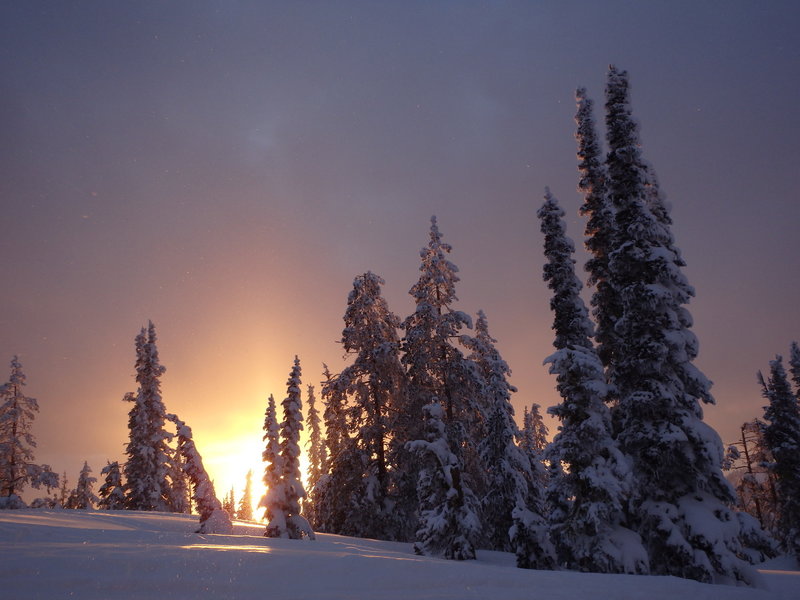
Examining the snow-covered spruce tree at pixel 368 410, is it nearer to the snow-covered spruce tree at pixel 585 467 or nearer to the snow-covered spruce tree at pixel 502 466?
the snow-covered spruce tree at pixel 502 466

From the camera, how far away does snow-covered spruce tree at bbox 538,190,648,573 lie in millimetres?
17156

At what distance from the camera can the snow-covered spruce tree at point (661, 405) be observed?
1639cm

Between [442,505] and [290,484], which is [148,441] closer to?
[290,484]

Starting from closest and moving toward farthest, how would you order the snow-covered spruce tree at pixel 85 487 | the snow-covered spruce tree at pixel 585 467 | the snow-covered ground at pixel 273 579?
1. the snow-covered ground at pixel 273 579
2. the snow-covered spruce tree at pixel 585 467
3. the snow-covered spruce tree at pixel 85 487

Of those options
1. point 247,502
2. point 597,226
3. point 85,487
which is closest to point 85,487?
point 85,487

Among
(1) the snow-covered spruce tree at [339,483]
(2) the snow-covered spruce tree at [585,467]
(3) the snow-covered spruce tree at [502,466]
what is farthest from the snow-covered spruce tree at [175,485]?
(2) the snow-covered spruce tree at [585,467]

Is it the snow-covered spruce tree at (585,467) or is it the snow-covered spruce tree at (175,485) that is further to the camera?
the snow-covered spruce tree at (175,485)

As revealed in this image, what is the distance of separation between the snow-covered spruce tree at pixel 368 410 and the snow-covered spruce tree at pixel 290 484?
3.78 meters

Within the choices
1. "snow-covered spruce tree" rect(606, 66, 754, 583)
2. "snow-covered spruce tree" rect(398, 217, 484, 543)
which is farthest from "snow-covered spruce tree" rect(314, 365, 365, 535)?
"snow-covered spruce tree" rect(606, 66, 754, 583)

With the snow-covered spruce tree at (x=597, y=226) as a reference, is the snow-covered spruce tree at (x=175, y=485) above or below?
below

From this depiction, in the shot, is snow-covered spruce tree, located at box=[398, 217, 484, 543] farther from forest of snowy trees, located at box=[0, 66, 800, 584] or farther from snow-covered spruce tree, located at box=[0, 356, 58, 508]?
snow-covered spruce tree, located at box=[0, 356, 58, 508]

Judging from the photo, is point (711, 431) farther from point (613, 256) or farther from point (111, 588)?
point (111, 588)

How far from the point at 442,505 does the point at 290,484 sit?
8251 millimetres

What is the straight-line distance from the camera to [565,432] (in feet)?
62.0
